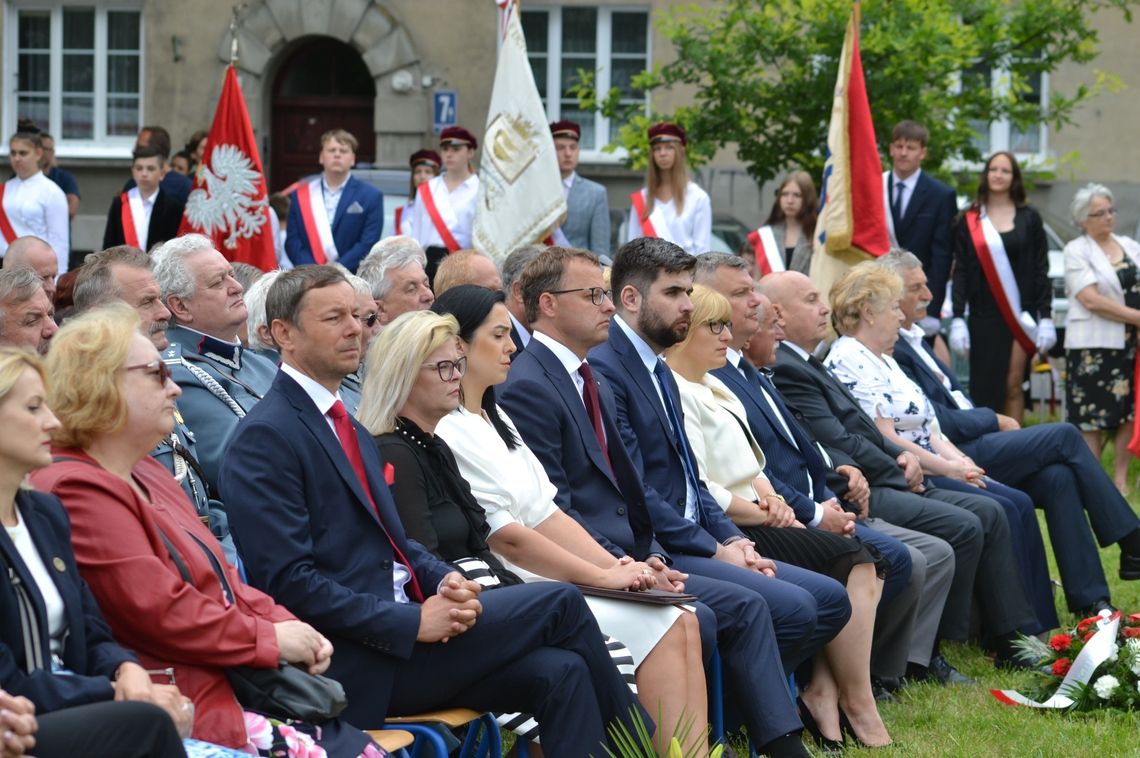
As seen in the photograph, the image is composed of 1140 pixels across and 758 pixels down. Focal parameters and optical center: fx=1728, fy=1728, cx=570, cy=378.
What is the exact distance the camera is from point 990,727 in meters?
6.44

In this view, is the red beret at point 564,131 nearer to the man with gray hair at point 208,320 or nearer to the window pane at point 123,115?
the man with gray hair at point 208,320

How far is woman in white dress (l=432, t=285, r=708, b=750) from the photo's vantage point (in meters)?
5.19

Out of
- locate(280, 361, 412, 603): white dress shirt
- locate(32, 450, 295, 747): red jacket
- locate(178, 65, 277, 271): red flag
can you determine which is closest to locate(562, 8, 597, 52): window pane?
locate(178, 65, 277, 271): red flag

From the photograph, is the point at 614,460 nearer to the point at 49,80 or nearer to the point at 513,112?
the point at 513,112

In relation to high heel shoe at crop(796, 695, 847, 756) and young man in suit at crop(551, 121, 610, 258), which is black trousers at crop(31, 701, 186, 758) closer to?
high heel shoe at crop(796, 695, 847, 756)

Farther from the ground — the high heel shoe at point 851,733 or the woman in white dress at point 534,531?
the woman in white dress at point 534,531

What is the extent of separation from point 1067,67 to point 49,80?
1293 cm

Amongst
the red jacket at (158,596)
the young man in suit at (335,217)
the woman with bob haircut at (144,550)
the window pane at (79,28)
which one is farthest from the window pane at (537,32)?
the red jacket at (158,596)

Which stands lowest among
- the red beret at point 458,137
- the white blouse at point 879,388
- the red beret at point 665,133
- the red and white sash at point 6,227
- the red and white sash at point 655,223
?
the white blouse at point 879,388

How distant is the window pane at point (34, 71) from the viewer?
22.5 metres

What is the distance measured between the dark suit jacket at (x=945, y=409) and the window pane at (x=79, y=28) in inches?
651

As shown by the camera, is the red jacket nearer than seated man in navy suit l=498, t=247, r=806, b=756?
Yes

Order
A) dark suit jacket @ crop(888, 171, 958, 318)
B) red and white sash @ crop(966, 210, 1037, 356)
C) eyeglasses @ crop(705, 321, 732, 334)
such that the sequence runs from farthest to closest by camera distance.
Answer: dark suit jacket @ crop(888, 171, 958, 318), red and white sash @ crop(966, 210, 1037, 356), eyeglasses @ crop(705, 321, 732, 334)

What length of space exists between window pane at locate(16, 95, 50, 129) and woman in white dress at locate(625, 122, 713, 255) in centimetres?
1350
